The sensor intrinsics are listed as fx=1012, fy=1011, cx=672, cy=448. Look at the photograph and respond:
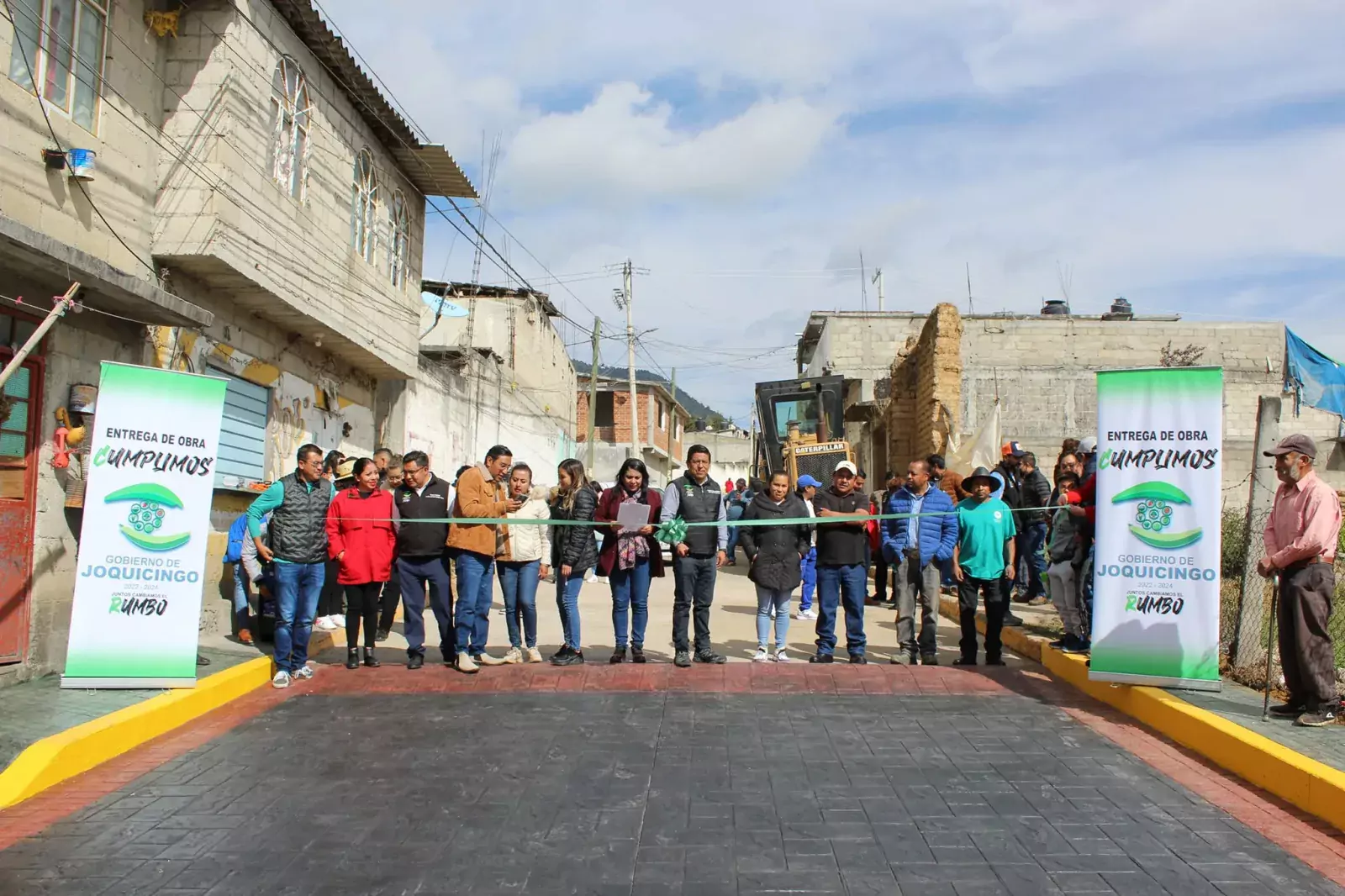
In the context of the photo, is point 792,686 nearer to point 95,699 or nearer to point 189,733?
point 189,733

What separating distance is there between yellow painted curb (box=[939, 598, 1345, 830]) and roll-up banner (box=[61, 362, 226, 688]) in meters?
6.67

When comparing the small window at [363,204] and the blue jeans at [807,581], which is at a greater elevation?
the small window at [363,204]

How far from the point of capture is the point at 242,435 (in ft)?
40.2

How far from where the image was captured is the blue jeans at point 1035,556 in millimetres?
12039

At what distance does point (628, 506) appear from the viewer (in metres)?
8.66

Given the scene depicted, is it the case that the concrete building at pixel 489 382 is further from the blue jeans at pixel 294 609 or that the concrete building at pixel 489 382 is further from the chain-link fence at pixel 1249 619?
the chain-link fence at pixel 1249 619

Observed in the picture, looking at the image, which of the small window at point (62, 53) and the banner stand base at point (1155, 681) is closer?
the banner stand base at point (1155, 681)

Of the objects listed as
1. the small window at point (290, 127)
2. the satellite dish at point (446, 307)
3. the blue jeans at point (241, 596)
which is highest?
the satellite dish at point (446, 307)

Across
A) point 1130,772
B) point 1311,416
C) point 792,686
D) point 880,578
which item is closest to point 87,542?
point 792,686

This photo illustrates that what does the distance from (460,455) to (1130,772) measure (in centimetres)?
1803

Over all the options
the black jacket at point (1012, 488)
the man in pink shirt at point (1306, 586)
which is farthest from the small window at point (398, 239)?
the man in pink shirt at point (1306, 586)

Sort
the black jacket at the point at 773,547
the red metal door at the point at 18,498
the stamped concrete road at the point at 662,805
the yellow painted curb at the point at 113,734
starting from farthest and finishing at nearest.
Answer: the black jacket at the point at 773,547, the red metal door at the point at 18,498, the yellow painted curb at the point at 113,734, the stamped concrete road at the point at 662,805

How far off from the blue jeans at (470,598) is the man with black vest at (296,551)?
112 centimetres

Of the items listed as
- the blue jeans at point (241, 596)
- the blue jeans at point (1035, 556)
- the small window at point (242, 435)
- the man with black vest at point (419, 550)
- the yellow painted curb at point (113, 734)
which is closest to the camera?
the yellow painted curb at point (113, 734)
